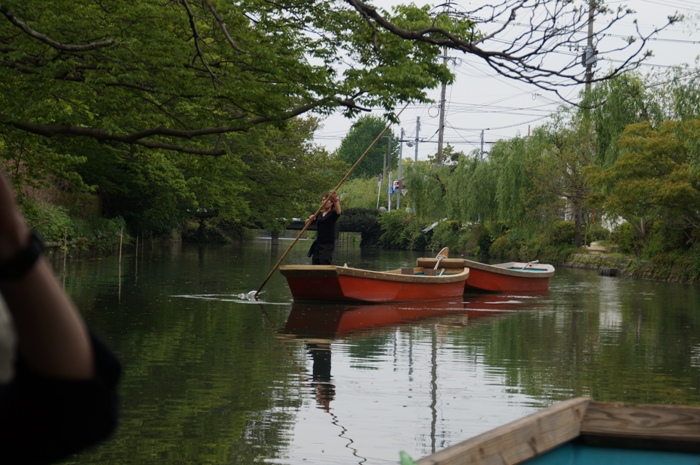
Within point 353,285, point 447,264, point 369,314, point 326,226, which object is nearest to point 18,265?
point 369,314

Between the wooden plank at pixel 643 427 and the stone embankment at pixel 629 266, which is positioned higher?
the stone embankment at pixel 629 266

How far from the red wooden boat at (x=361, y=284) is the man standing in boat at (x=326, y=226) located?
55cm

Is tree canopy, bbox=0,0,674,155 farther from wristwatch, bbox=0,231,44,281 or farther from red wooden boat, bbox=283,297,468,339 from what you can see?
wristwatch, bbox=0,231,44,281

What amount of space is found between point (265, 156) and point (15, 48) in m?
36.4

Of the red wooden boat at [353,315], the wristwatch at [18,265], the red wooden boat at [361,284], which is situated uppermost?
the wristwatch at [18,265]

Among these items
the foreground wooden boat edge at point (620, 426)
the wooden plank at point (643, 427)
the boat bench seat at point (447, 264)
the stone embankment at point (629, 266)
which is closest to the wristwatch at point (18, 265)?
the foreground wooden boat edge at point (620, 426)

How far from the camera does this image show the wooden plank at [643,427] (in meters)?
3.69

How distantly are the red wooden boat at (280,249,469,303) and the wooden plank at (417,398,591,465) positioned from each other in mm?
13051

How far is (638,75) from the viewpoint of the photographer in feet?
113

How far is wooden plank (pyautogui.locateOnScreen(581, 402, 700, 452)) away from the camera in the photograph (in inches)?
145

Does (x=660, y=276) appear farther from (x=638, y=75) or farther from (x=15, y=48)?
(x=15, y=48)

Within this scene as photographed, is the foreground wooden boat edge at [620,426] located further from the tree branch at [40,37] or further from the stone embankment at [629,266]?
the stone embankment at [629,266]

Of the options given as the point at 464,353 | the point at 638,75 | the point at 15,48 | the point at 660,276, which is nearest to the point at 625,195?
the point at 660,276

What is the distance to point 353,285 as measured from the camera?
17.5 m
